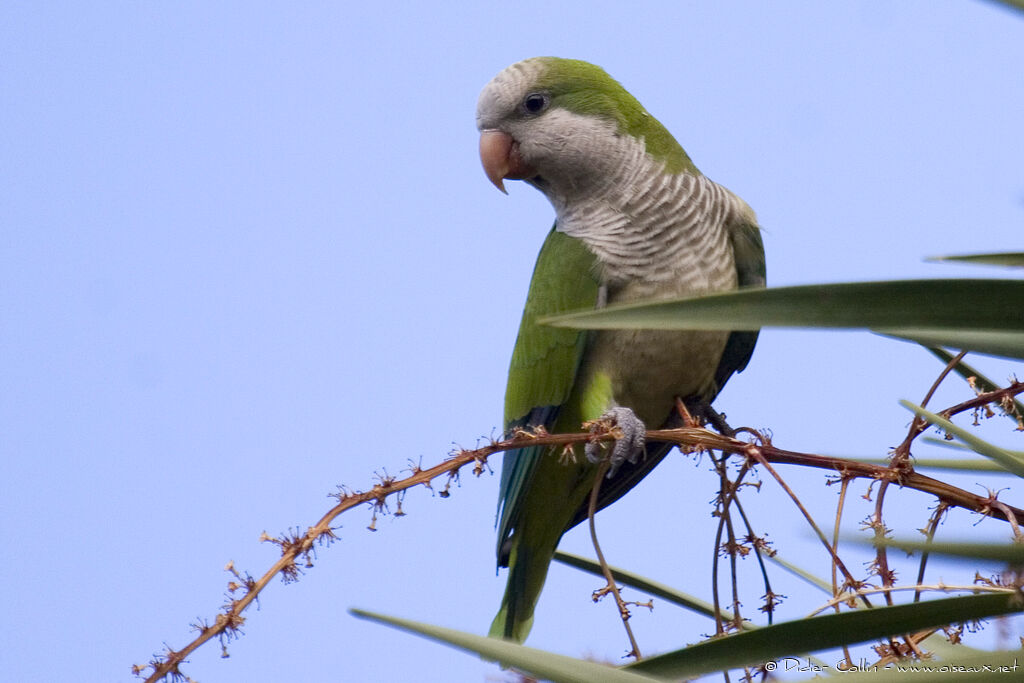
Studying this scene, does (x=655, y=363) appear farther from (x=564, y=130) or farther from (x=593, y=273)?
(x=564, y=130)

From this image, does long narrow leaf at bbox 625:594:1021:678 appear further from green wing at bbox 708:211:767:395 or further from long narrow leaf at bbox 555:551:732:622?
green wing at bbox 708:211:767:395

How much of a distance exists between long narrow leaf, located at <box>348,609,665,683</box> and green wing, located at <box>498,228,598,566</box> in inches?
67.5

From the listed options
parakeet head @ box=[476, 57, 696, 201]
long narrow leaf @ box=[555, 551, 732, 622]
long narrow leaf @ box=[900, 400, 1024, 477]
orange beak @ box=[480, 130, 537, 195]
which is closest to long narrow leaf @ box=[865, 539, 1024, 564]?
long narrow leaf @ box=[900, 400, 1024, 477]

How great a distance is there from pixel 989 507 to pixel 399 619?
817mm

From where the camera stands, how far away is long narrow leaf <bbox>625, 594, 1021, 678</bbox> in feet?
3.70

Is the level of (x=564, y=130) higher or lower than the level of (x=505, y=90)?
lower

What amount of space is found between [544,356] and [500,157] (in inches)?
27.6

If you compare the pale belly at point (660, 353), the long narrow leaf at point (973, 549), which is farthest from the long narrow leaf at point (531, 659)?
the pale belly at point (660, 353)

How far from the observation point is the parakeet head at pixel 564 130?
3.03 meters

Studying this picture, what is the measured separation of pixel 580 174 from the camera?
120 inches

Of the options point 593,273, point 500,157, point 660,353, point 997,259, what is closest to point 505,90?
point 500,157

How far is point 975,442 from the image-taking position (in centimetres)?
154

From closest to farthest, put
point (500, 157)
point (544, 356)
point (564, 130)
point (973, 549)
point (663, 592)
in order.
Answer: point (973, 549) < point (663, 592) < point (544, 356) < point (564, 130) < point (500, 157)

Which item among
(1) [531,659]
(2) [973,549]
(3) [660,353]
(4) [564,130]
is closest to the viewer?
(2) [973,549]
